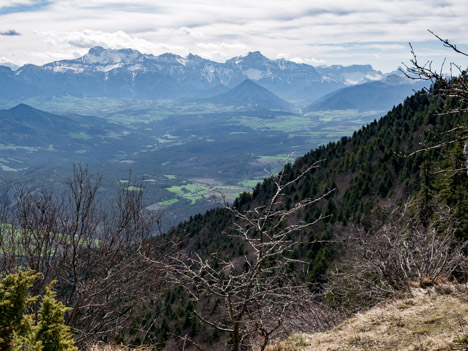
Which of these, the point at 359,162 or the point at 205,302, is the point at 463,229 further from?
the point at 359,162

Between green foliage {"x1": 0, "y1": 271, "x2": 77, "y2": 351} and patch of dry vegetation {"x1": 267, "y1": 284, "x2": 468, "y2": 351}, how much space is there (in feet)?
17.4

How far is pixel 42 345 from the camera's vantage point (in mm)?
6816

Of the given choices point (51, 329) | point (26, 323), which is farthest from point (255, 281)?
point (26, 323)

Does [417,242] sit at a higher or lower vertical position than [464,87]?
lower

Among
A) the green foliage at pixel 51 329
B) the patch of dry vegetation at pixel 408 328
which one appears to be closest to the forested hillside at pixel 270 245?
the patch of dry vegetation at pixel 408 328

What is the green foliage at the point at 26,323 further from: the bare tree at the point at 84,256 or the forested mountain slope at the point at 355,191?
the forested mountain slope at the point at 355,191

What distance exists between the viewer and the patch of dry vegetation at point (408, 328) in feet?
26.8

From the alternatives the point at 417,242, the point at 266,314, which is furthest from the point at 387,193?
the point at 266,314

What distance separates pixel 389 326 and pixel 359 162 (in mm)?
59439

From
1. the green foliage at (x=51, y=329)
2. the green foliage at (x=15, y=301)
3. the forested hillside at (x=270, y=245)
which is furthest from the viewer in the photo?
the forested hillside at (x=270, y=245)

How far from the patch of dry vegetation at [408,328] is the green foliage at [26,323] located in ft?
17.4

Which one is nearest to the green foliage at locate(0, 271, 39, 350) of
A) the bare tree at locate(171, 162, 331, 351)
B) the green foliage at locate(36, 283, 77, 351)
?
the green foliage at locate(36, 283, 77, 351)

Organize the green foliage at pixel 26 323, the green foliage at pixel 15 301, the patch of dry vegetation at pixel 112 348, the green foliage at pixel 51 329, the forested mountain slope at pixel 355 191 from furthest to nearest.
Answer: the forested mountain slope at pixel 355 191 < the patch of dry vegetation at pixel 112 348 < the green foliage at pixel 15 301 < the green foliage at pixel 51 329 < the green foliage at pixel 26 323

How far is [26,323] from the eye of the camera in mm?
7418
